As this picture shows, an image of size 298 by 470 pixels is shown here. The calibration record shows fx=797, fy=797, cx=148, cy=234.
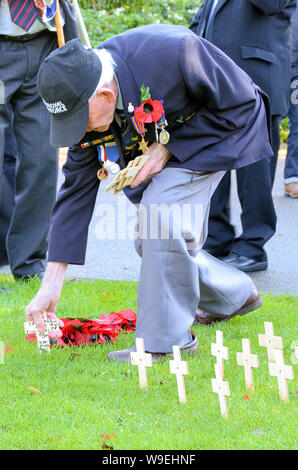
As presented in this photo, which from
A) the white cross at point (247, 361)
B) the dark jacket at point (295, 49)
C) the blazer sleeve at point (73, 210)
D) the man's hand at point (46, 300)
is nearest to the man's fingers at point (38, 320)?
the man's hand at point (46, 300)

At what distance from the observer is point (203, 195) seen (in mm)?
3648

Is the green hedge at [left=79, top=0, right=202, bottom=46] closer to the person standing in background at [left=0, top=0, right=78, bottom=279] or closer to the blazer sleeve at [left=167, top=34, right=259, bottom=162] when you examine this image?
the person standing in background at [left=0, top=0, right=78, bottom=279]

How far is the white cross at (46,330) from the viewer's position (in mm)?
3475

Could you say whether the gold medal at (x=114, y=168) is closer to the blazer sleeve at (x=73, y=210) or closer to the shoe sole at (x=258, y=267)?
the blazer sleeve at (x=73, y=210)

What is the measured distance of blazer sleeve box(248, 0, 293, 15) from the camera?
16.6 ft

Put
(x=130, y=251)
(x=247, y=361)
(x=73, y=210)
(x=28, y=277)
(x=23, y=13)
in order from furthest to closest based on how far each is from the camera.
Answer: (x=130, y=251)
(x=28, y=277)
(x=23, y=13)
(x=73, y=210)
(x=247, y=361)

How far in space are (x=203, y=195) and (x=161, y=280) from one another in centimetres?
46

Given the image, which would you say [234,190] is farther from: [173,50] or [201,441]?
[201,441]

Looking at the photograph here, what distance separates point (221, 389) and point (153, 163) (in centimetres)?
110

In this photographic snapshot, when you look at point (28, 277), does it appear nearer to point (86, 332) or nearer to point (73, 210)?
point (86, 332)

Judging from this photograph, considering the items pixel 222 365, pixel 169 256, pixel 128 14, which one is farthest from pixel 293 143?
pixel 128 14

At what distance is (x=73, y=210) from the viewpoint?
366 centimetres

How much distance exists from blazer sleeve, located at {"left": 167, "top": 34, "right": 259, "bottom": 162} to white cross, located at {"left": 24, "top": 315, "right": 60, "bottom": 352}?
92cm
